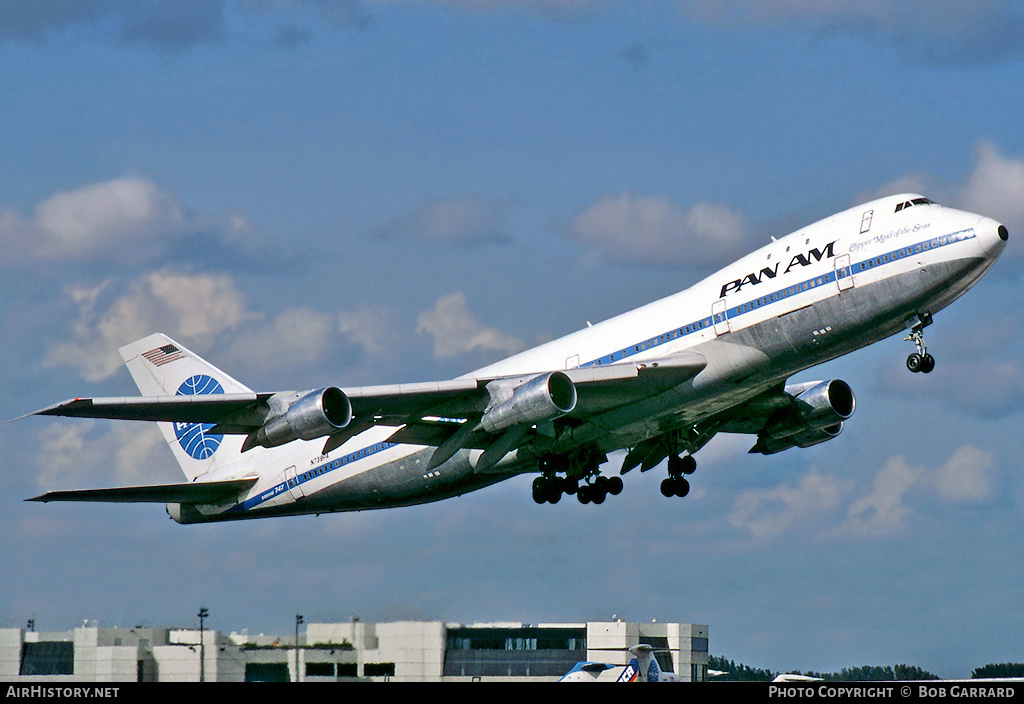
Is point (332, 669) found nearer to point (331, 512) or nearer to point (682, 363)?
point (331, 512)

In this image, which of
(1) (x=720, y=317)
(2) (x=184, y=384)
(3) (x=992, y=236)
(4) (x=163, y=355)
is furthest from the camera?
(4) (x=163, y=355)

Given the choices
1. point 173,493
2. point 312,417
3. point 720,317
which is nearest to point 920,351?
point 720,317

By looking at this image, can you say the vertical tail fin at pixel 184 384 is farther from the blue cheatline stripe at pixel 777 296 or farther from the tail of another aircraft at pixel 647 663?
the tail of another aircraft at pixel 647 663

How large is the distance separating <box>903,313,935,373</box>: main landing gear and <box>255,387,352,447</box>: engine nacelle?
15.8 meters

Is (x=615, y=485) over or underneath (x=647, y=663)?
over

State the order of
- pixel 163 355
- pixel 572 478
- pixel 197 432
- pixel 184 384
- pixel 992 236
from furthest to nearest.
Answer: pixel 163 355 < pixel 197 432 < pixel 184 384 < pixel 572 478 < pixel 992 236

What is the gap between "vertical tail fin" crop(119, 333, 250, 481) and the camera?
50.2 metres

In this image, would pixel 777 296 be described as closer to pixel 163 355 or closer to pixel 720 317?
pixel 720 317

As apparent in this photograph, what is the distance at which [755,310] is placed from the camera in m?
35.0

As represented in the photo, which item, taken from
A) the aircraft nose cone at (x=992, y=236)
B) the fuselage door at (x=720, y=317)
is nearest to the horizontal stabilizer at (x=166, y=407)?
the fuselage door at (x=720, y=317)

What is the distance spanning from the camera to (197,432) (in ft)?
168

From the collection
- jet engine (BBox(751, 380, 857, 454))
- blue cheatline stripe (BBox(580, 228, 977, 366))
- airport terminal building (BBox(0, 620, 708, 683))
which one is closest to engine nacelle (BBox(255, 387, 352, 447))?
blue cheatline stripe (BBox(580, 228, 977, 366))

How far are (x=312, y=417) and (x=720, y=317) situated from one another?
39.4 ft

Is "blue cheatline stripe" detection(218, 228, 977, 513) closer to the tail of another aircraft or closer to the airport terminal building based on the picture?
the airport terminal building
